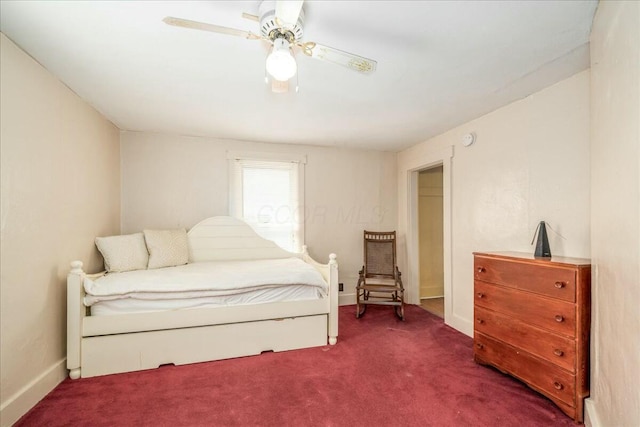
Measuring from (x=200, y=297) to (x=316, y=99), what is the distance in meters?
1.96

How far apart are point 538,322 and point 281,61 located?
2.24 m

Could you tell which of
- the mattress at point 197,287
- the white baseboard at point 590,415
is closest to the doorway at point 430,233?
the mattress at point 197,287

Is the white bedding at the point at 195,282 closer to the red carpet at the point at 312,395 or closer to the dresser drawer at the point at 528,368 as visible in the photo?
the red carpet at the point at 312,395

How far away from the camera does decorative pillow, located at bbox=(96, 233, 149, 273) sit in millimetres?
2740

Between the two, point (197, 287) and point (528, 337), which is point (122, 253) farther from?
point (528, 337)

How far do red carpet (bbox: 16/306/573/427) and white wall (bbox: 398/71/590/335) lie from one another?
3.45ft

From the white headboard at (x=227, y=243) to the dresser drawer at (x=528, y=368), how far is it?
2213 millimetres

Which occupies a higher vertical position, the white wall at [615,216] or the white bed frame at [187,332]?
the white wall at [615,216]

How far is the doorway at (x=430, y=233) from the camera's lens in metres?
4.63

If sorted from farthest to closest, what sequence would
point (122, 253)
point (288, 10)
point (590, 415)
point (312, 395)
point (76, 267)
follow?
point (122, 253) < point (76, 267) < point (312, 395) < point (590, 415) < point (288, 10)

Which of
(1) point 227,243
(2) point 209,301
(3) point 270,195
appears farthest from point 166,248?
(3) point 270,195

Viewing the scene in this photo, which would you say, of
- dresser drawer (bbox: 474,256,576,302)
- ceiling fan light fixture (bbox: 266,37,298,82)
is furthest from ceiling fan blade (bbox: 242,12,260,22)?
dresser drawer (bbox: 474,256,576,302)

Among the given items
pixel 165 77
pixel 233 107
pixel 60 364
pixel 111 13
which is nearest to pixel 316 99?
pixel 233 107

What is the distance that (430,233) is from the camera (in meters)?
4.66
